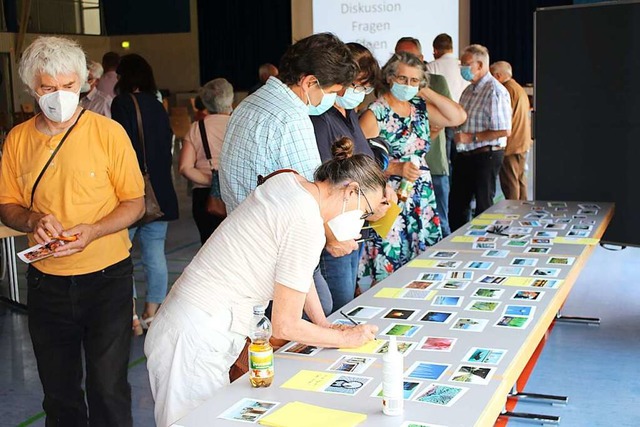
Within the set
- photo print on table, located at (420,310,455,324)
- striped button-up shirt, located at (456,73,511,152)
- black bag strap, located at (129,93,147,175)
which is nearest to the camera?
photo print on table, located at (420,310,455,324)

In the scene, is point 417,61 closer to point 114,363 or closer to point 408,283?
point 408,283

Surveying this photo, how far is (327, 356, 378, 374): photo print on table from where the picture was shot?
194cm

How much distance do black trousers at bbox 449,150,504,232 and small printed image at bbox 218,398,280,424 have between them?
4.14 metres

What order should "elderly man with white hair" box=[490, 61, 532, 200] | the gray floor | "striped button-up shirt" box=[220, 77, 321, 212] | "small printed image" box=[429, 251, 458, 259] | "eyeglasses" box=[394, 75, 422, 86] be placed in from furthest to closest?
"elderly man with white hair" box=[490, 61, 532, 200]
"eyeglasses" box=[394, 75, 422, 86]
the gray floor
"small printed image" box=[429, 251, 458, 259]
"striped button-up shirt" box=[220, 77, 321, 212]

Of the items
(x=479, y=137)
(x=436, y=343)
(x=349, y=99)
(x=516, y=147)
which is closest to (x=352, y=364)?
(x=436, y=343)

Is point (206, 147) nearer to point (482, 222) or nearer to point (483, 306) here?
point (482, 222)

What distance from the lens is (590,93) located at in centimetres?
436

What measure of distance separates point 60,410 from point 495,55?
1280cm

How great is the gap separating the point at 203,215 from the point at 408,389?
2.86 m

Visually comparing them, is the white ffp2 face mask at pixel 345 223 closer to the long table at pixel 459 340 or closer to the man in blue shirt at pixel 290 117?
the long table at pixel 459 340

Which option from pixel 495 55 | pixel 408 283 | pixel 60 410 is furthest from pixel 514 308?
pixel 495 55

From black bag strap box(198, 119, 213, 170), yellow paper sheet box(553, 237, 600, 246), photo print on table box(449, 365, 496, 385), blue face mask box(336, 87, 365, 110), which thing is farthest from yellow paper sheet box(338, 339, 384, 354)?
black bag strap box(198, 119, 213, 170)

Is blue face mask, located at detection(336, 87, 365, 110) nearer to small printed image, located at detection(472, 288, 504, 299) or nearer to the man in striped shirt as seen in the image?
small printed image, located at detection(472, 288, 504, 299)

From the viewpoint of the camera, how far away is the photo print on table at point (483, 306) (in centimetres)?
244
